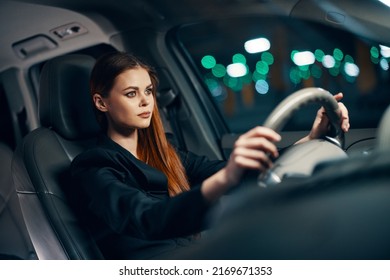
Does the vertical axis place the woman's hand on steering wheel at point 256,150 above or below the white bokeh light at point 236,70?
below

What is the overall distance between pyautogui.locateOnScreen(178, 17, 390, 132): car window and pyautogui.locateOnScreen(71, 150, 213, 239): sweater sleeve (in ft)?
0.99

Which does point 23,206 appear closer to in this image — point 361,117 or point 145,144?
point 145,144

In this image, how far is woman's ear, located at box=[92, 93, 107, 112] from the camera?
1.20 metres

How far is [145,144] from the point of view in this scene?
4.03ft

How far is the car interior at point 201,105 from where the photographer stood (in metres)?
0.54

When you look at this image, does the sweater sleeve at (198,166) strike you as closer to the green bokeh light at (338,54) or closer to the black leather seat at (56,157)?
the black leather seat at (56,157)

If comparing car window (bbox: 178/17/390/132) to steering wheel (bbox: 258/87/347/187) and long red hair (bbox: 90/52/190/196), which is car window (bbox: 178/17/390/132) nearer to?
steering wheel (bbox: 258/87/347/187)

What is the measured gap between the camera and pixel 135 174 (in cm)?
115

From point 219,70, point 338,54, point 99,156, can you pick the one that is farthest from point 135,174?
point 338,54

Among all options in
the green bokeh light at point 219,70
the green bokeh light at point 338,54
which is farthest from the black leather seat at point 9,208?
the green bokeh light at point 338,54

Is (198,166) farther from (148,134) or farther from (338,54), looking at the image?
(338,54)

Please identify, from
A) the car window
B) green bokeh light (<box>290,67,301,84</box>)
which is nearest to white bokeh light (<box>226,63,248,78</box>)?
the car window

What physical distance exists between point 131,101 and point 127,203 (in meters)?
0.25
